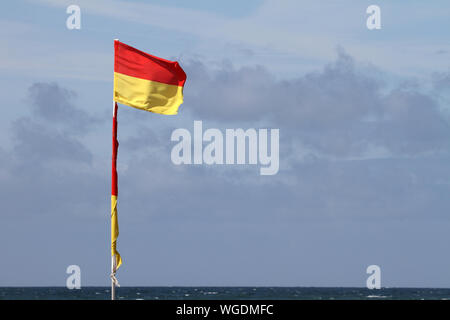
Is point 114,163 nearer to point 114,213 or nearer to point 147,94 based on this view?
point 114,213

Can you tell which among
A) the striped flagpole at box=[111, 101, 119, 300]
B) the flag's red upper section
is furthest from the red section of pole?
the flag's red upper section

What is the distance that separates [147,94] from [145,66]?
72 cm

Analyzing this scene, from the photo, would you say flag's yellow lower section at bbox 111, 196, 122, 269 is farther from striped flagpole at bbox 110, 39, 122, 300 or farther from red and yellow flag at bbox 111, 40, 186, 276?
red and yellow flag at bbox 111, 40, 186, 276

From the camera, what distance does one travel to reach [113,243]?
20.3 metres

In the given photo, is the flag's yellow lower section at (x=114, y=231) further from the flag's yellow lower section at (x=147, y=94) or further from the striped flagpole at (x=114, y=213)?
the flag's yellow lower section at (x=147, y=94)

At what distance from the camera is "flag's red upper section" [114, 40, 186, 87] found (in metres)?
21.6

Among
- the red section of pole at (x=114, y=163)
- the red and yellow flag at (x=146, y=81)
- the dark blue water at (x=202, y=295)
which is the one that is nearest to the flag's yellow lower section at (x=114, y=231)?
the red section of pole at (x=114, y=163)
